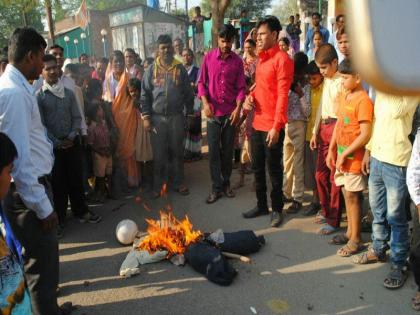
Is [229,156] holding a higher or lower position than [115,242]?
higher

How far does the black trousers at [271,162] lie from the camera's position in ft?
14.9

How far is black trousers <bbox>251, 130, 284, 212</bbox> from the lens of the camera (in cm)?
454

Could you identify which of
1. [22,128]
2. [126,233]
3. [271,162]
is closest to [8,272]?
[22,128]

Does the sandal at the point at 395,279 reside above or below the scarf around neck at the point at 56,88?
below

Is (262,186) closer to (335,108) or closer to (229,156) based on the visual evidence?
(229,156)

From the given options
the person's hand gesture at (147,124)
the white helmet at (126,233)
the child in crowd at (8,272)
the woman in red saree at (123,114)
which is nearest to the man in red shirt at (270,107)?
the white helmet at (126,233)

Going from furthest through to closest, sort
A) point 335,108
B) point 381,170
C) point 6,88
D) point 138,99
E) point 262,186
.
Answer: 1. point 138,99
2. point 262,186
3. point 335,108
4. point 381,170
5. point 6,88

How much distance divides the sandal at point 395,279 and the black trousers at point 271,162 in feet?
5.12

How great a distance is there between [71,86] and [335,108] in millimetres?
3091

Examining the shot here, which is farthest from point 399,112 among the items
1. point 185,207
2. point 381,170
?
point 185,207

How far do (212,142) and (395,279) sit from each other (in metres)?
2.86

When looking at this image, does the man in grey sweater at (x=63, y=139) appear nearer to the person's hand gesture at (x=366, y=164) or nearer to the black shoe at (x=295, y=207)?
the black shoe at (x=295, y=207)

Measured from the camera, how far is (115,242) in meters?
4.44

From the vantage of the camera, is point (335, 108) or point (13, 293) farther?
point (335, 108)
